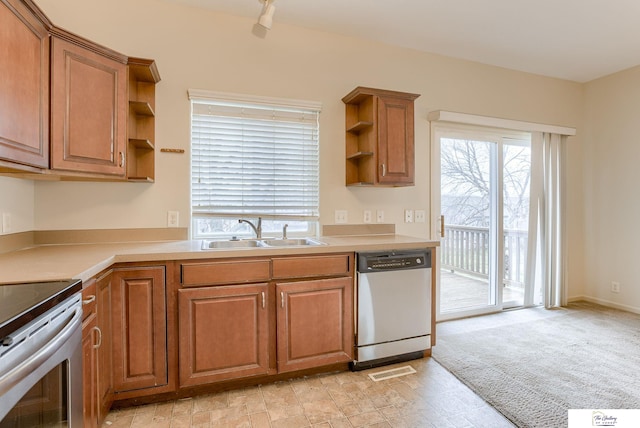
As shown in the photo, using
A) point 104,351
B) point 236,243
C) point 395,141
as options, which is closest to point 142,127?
point 236,243

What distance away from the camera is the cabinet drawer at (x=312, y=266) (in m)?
2.12

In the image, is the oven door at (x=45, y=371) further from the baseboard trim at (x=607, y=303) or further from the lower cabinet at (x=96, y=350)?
the baseboard trim at (x=607, y=303)

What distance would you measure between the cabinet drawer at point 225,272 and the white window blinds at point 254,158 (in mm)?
709

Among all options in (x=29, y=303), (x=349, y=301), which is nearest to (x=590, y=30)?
(x=349, y=301)

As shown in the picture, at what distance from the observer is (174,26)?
2490 millimetres

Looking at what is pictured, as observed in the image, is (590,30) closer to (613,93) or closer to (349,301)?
(613,93)

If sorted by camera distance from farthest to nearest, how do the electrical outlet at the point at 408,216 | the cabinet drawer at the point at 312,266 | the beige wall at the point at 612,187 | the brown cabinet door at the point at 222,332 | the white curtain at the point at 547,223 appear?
the white curtain at the point at 547,223 → the beige wall at the point at 612,187 → the electrical outlet at the point at 408,216 → the cabinet drawer at the point at 312,266 → the brown cabinet door at the point at 222,332

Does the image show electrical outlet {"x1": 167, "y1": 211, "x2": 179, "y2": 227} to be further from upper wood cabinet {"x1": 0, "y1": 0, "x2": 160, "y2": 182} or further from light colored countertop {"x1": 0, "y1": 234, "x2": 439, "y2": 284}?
upper wood cabinet {"x1": 0, "y1": 0, "x2": 160, "y2": 182}

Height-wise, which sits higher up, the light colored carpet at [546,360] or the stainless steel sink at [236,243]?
the stainless steel sink at [236,243]

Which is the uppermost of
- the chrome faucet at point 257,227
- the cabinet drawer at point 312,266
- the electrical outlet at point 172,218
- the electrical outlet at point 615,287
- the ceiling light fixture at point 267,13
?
the ceiling light fixture at point 267,13

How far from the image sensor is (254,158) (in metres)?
2.73

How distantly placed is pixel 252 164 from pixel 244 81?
0.69 meters

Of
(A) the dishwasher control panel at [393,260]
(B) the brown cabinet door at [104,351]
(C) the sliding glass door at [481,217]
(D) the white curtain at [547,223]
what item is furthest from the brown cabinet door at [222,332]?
(D) the white curtain at [547,223]

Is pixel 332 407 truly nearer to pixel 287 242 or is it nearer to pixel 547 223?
pixel 287 242
